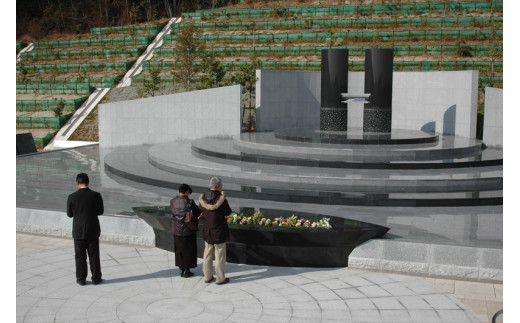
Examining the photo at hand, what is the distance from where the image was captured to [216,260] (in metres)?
7.80

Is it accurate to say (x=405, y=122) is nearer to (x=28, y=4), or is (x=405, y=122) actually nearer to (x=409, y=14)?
(x=409, y=14)

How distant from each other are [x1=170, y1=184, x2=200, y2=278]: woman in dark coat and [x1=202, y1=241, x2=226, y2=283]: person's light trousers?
0.35 m

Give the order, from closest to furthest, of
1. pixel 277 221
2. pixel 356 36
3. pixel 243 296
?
pixel 243 296, pixel 277 221, pixel 356 36

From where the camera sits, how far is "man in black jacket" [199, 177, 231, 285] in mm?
7711

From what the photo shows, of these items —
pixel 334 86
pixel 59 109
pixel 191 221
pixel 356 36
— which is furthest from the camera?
pixel 356 36

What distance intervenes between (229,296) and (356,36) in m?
32.2

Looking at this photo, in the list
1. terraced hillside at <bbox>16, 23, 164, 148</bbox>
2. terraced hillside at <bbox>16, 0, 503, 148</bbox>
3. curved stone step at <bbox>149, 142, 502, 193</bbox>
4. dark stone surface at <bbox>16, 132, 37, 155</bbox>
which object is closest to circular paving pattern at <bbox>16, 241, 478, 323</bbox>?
curved stone step at <bbox>149, 142, 502, 193</bbox>

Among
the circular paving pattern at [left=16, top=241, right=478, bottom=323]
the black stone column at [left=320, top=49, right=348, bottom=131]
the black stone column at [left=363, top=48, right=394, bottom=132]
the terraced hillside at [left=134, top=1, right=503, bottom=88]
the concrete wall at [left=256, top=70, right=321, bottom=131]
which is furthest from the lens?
the terraced hillside at [left=134, top=1, right=503, bottom=88]

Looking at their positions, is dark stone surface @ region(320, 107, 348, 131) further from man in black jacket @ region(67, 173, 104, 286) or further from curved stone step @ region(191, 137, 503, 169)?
man in black jacket @ region(67, 173, 104, 286)

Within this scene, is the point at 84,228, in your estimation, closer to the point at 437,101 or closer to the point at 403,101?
the point at 437,101

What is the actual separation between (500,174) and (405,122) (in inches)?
338

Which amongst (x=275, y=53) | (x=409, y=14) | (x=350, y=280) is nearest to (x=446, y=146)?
(x=350, y=280)

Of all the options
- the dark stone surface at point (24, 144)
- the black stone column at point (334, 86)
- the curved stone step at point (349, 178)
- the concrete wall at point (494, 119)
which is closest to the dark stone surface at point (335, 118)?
the black stone column at point (334, 86)

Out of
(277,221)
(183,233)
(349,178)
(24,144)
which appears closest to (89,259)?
(183,233)
